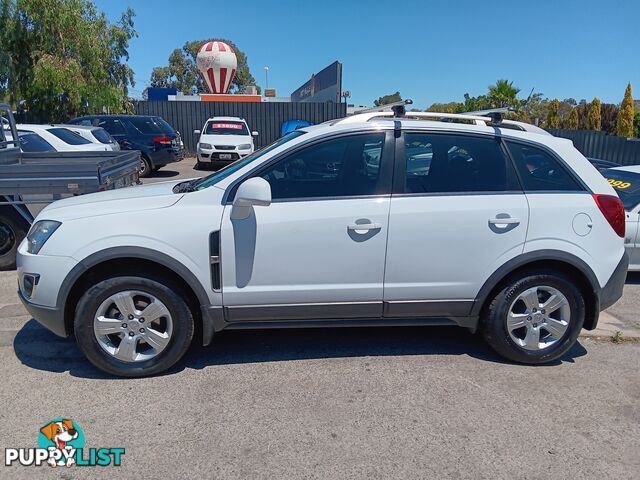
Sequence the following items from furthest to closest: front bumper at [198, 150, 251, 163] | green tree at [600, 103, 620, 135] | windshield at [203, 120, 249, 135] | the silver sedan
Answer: green tree at [600, 103, 620, 135]
windshield at [203, 120, 249, 135]
front bumper at [198, 150, 251, 163]
the silver sedan

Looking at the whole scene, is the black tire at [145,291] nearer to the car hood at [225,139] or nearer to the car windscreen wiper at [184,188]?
the car windscreen wiper at [184,188]

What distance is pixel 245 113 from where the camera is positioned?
21.6m

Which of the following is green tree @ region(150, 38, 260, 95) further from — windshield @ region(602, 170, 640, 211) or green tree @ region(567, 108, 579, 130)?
windshield @ region(602, 170, 640, 211)

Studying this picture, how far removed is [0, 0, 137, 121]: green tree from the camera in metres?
17.7

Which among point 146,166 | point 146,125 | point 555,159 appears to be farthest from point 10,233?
point 146,125

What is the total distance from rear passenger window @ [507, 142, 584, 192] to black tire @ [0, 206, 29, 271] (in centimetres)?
517

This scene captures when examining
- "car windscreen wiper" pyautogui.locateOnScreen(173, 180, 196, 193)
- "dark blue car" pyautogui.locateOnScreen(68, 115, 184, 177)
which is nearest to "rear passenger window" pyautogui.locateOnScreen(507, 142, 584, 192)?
"car windscreen wiper" pyautogui.locateOnScreen(173, 180, 196, 193)

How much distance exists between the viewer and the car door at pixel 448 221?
11.3 feet

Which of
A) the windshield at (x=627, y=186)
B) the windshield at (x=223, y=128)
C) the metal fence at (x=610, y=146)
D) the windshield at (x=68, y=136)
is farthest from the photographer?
the windshield at (x=223, y=128)

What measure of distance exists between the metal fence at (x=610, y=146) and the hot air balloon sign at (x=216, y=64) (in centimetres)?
2000

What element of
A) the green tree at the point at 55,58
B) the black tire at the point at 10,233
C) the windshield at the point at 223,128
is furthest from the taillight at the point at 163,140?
the black tire at the point at 10,233

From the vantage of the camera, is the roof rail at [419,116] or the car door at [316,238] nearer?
the car door at [316,238]

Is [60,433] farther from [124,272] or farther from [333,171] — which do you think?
[333,171]

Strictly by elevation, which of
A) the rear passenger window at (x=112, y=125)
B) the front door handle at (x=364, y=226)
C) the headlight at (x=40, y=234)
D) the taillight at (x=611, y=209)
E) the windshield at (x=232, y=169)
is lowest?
the headlight at (x=40, y=234)
